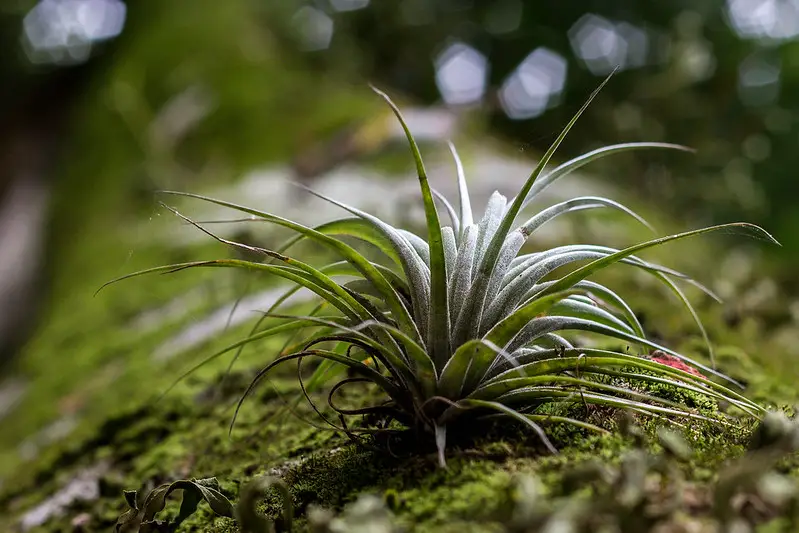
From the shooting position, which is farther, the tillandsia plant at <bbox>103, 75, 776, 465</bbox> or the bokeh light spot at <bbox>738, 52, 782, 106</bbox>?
the bokeh light spot at <bbox>738, 52, 782, 106</bbox>

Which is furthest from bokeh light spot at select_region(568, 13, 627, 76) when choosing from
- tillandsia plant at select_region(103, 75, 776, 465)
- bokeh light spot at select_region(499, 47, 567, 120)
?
tillandsia plant at select_region(103, 75, 776, 465)

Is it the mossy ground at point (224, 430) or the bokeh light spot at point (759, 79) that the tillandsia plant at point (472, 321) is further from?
the bokeh light spot at point (759, 79)

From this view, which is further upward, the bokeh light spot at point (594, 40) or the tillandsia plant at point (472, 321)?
the bokeh light spot at point (594, 40)

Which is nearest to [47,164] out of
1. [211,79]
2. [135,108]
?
[135,108]

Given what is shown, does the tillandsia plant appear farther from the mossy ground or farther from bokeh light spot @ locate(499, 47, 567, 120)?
bokeh light spot @ locate(499, 47, 567, 120)

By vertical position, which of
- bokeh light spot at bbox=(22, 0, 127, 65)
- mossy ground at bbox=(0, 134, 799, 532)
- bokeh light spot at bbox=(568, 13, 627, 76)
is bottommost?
mossy ground at bbox=(0, 134, 799, 532)

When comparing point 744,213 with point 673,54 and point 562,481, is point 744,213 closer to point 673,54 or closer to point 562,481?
point 673,54

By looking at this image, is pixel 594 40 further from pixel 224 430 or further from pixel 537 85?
pixel 224 430

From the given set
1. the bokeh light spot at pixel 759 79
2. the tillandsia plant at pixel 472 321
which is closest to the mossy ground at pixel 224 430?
the tillandsia plant at pixel 472 321

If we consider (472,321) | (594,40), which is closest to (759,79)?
(594,40)
